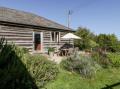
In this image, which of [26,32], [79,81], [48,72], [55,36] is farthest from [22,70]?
A: [55,36]

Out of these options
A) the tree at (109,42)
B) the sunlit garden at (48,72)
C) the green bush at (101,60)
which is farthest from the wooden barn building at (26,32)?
the tree at (109,42)

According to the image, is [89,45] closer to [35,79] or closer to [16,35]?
[16,35]

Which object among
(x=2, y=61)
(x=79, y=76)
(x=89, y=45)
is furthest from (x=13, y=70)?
(x=89, y=45)

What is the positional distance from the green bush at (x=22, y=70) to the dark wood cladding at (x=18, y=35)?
621 centimetres

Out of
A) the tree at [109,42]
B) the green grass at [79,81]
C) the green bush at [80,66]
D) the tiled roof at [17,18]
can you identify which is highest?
the tiled roof at [17,18]

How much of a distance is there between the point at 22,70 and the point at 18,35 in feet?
28.6

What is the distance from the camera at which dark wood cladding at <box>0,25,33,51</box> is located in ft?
46.3

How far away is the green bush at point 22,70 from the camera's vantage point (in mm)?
6391

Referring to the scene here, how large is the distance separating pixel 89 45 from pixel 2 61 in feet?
68.3

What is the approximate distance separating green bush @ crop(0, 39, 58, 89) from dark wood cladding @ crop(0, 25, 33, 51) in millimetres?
6211

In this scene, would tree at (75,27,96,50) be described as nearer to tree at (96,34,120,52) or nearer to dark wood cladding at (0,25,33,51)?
tree at (96,34,120,52)

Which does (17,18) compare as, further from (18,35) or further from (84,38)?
(84,38)

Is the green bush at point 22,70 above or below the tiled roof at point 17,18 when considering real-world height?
below

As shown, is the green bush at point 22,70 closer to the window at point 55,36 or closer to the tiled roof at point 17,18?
the tiled roof at point 17,18
